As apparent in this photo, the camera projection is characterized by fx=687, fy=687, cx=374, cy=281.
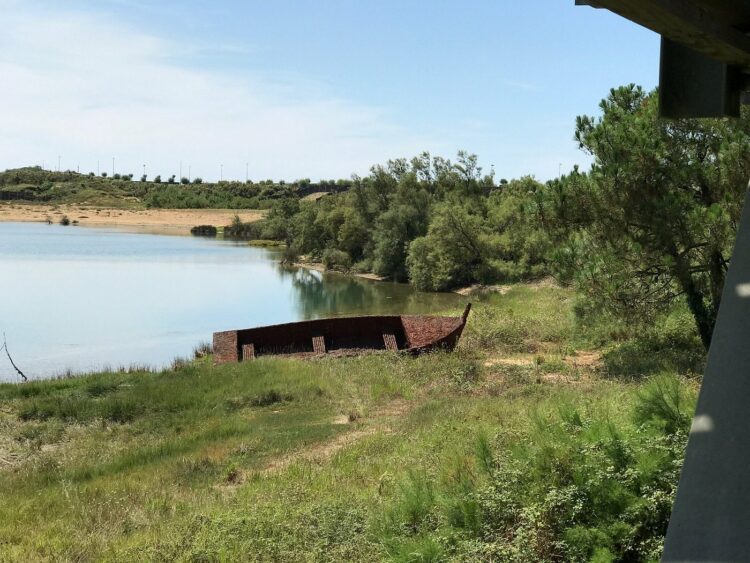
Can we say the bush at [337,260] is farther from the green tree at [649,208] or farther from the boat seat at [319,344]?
the green tree at [649,208]

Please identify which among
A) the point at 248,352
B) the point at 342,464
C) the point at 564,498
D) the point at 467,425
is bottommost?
the point at 248,352

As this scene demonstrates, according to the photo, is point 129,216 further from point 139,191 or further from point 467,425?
point 467,425

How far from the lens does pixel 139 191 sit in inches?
6373

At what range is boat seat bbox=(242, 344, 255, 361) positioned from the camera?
18958 millimetres

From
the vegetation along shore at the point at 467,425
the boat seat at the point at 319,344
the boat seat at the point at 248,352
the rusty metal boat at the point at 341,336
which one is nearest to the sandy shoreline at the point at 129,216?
the rusty metal boat at the point at 341,336

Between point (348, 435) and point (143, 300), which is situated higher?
point (348, 435)

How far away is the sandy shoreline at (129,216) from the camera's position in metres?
111

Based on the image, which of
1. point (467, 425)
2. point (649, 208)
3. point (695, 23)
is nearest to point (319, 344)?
point (649, 208)

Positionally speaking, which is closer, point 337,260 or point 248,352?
point 248,352

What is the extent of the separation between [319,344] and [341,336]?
1283mm

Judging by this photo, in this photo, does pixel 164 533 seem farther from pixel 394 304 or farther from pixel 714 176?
pixel 394 304

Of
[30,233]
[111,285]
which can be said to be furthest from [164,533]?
[30,233]

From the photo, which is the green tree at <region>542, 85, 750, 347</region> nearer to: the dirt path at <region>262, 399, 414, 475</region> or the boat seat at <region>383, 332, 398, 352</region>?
the dirt path at <region>262, 399, 414, 475</region>

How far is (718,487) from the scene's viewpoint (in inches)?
110
